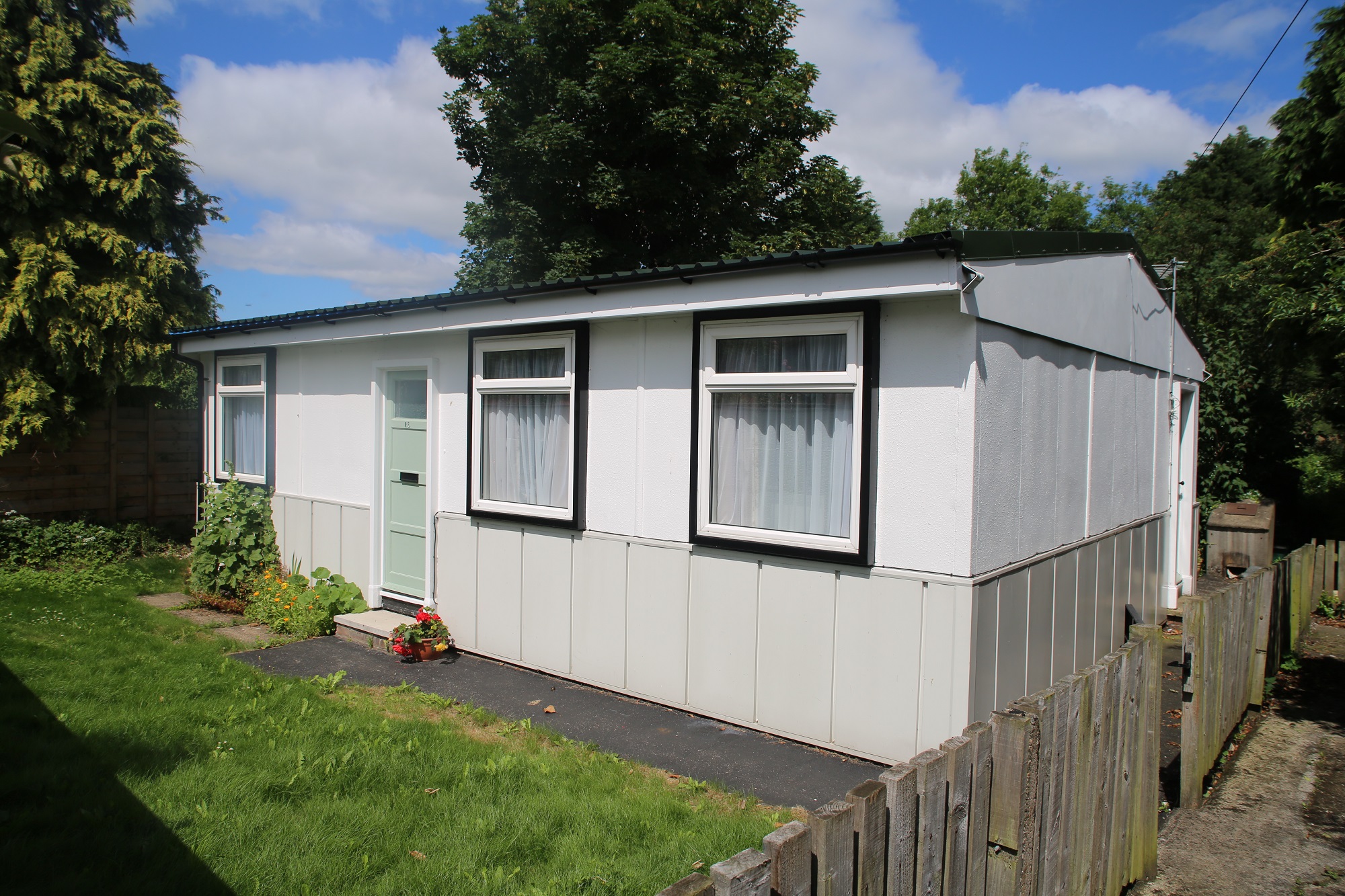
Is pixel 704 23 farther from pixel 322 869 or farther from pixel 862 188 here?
pixel 322 869

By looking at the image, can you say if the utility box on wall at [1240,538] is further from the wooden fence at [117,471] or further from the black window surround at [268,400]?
the wooden fence at [117,471]

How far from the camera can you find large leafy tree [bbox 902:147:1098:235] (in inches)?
1312

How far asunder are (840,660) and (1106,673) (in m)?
1.97

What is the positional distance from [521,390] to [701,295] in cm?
195

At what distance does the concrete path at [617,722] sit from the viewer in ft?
14.4

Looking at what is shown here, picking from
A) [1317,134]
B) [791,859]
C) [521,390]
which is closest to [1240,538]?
[1317,134]

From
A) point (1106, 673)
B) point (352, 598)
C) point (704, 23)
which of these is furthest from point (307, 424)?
point (704, 23)

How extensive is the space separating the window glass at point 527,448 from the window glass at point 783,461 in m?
1.43

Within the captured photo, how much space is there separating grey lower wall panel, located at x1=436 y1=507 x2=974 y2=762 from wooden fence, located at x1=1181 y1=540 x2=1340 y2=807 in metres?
1.03

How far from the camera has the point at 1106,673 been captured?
290cm

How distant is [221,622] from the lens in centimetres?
763

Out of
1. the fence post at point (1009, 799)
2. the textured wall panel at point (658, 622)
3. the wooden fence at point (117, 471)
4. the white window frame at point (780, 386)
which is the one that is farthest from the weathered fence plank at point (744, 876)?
the wooden fence at point (117, 471)

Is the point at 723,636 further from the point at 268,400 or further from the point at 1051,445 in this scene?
the point at 268,400

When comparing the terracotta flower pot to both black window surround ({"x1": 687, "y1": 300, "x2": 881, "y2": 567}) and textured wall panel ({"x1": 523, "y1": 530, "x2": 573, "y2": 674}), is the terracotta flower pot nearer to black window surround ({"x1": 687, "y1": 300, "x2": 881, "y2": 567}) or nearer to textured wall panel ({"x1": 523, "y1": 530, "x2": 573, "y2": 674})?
textured wall panel ({"x1": 523, "y1": 530, "x2": 573, "y2": 674})
